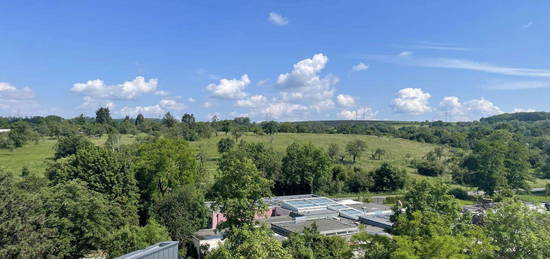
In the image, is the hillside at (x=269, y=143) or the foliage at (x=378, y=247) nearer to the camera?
the foliage at (x=378, y=247)

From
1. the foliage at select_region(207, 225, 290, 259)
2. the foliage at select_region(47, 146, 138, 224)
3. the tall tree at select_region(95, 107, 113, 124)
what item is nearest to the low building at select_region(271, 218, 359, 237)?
the foliage at select_region(207, 225, 290, 259)

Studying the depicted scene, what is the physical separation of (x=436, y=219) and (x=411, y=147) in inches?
3483

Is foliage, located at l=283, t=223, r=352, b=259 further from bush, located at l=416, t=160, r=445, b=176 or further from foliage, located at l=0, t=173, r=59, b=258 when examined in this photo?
bush, located at l=416, t=160, r=445, b=176

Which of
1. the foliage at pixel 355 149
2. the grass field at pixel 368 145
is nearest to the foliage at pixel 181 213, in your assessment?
the grass field at pixel 368 145

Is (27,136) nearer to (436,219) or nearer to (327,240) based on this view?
(327,240)

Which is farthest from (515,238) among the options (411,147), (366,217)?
(411,147)

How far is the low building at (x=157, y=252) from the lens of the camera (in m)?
14.4

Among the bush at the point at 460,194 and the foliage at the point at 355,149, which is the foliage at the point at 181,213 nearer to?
the bush at the point at 460,194

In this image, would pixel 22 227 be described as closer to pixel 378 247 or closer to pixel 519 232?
pixel 378 247

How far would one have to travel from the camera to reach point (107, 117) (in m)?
140

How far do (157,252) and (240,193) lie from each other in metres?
7.42

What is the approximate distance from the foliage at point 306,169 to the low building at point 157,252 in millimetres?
40461

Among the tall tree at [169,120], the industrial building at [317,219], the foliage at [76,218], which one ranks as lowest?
the industrial building at [317,219]

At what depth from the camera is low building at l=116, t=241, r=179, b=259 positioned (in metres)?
14.4
